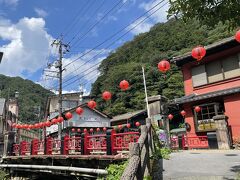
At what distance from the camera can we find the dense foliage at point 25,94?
9225cm

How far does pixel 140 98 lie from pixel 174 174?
4463cm

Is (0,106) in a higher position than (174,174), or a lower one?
higher

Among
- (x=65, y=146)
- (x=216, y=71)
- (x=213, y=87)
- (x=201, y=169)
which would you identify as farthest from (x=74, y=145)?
(x=216, y=71)

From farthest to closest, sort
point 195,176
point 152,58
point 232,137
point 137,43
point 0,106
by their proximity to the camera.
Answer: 1. point 137,43
2. point 152,58
3. point 0,106
4. point 232,137
5. point 195,176

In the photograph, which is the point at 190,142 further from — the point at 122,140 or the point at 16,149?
the point at 16,149

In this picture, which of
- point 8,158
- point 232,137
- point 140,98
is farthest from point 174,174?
point 140,98

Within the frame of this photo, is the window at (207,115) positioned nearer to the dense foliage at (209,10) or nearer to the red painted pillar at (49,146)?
the red painted pillar at (49,146)

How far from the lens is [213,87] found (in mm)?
20609

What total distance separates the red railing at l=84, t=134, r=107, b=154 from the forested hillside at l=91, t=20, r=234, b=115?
33445mm

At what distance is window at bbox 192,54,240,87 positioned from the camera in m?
19.5

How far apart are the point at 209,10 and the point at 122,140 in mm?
7991

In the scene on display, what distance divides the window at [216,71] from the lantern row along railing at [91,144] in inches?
431

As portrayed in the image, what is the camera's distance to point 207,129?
20.0m

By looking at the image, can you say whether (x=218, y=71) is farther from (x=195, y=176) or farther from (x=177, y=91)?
(x=177, y=91)
